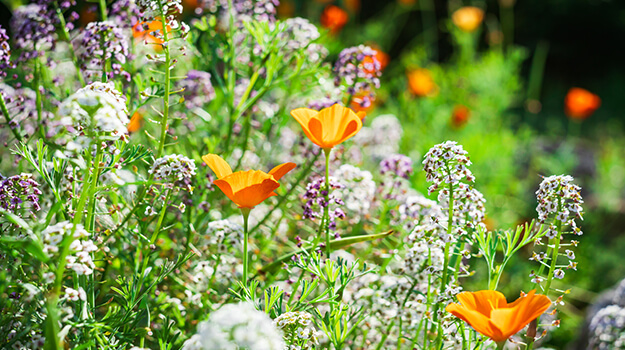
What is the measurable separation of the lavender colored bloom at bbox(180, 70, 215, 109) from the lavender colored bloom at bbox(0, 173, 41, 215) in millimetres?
789

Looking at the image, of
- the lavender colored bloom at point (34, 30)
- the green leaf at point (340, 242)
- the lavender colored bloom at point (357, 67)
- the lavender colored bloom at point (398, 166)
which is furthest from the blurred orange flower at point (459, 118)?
the lavender colored bloom at point (34, 30)

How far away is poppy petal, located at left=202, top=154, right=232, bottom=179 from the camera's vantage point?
112 centimetres

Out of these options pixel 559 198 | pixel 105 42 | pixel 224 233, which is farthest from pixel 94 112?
pixel 559 198

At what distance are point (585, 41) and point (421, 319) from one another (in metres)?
9.38

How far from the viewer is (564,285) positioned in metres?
3.37

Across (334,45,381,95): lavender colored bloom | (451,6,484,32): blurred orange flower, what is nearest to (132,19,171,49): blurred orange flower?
(334,45,381,95): lavender colored bloom

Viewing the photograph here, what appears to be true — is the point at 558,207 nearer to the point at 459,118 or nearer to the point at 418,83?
the point at 459,118

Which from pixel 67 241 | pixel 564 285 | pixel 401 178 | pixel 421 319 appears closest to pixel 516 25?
pixel 564 285

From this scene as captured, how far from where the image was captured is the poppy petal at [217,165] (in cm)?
112

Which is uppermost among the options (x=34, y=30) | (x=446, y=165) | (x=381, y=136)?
(x=381, y=136)

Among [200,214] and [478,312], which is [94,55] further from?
[478,312]

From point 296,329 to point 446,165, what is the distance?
1.49ft

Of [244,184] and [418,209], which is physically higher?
[418,209]

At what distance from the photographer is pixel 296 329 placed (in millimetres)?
1095
